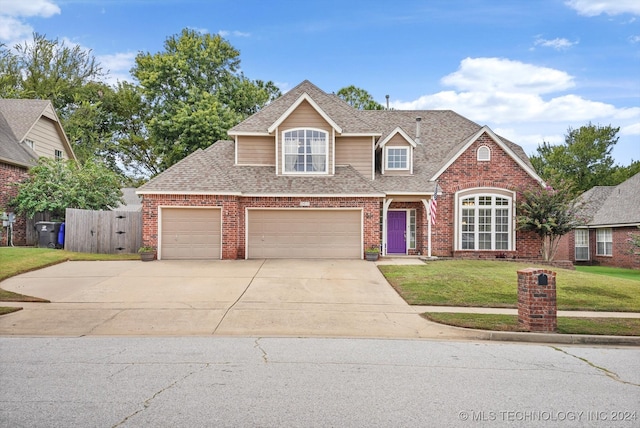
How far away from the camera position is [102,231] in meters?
21.4

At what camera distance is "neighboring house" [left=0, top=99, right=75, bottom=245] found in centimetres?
2369

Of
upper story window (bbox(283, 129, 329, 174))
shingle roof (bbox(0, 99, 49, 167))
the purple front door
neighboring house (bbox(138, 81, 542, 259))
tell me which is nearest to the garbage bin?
shingle roof (bbox(0, 99, 49, 167))

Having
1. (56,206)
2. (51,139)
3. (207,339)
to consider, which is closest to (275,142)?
(56,206)

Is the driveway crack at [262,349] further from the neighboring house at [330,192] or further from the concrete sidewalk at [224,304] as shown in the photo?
the neighboring house at [330,192]

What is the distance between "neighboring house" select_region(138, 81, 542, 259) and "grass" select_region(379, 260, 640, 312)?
3592 millimetres

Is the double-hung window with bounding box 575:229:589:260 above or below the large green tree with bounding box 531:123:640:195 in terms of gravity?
below

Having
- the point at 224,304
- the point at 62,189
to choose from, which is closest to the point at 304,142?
the point at 224,304

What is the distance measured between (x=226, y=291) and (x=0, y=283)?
22.3 feet

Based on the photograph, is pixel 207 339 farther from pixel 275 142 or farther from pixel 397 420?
pixel 275 142

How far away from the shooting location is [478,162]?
22.1 m

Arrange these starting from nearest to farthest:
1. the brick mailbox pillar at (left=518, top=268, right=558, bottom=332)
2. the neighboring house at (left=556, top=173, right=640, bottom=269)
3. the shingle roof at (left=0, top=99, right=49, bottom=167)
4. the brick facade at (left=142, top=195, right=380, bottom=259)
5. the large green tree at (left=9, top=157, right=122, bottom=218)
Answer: the brick mailbox pillar at (left=518, top=268, right=558, bottom=332) < the brick facade at (left=142, top=195, right=380, bottom=259) < the large green tree at (left=9, top=157, right=122, bottom=218) < the shingle roof at (left=0, top=99, right=49, bottom=167) < the neighboring house at (left=556, top=173, right=640, bottom=269)

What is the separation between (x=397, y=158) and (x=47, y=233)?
16.4m

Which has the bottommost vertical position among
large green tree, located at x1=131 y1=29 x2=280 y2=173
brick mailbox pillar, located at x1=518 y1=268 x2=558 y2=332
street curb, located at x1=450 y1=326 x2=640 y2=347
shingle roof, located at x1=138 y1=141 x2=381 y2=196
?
street curb, located at x1=450 y1=326 x2=640 y2=347

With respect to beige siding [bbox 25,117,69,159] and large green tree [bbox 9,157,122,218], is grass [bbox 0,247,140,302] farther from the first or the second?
beige siding [bbox 25,117,69,159]
